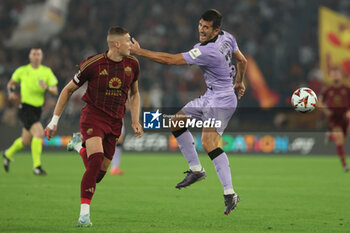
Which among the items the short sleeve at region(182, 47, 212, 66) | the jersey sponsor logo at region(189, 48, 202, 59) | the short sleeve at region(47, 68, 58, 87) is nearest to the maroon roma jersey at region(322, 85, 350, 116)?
the short sleeve at region(47, 68, 58, 87)

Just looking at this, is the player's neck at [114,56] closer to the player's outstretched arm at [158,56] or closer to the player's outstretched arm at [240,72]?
the player's outstretched arm at [158,56]

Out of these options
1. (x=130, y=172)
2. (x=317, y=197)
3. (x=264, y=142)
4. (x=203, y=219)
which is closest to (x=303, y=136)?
(x=264, y=142)

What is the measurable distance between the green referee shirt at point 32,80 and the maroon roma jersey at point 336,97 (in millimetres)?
7120

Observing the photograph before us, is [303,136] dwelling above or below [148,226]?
above

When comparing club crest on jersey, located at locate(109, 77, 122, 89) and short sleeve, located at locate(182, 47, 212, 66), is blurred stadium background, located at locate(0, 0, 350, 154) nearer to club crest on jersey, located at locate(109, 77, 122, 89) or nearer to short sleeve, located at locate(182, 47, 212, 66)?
short sleeve, located at locate(182, 47, 212, 66)

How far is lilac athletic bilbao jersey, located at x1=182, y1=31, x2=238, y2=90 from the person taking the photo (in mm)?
7703

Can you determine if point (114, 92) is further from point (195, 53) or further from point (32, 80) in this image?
point (32, 80)

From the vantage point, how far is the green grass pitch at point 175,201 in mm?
7320

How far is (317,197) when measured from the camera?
10.4 meters

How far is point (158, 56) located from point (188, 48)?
15.9 metres

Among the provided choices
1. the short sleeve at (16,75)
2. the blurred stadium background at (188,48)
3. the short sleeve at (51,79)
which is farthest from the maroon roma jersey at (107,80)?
the blurred stadium background at (188,48)

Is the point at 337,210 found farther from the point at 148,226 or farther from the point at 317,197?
the point at 148,226

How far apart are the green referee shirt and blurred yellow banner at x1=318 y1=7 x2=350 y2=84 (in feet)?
30.1

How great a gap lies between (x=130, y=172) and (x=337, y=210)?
6.69 meters
